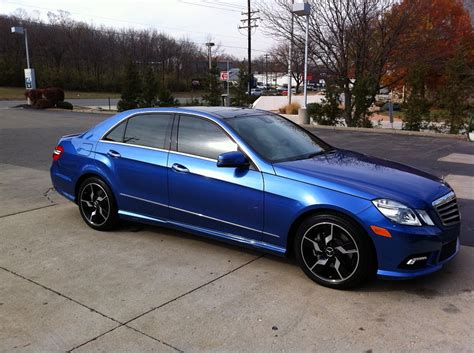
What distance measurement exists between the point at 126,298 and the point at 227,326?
3.10 ft

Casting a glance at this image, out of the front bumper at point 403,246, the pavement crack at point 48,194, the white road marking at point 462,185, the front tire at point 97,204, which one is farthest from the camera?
the white road marking at point 462,185

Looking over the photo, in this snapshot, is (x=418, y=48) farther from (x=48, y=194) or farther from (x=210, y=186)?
(x=210, y=186)

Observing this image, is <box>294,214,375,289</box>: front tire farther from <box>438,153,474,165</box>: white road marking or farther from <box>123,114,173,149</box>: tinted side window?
<box>438,153,474,165</box>: white road marking

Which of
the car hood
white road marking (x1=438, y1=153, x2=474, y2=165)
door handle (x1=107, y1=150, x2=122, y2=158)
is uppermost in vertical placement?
door handle (x1=107, y1=150, x2=122, y2=158)

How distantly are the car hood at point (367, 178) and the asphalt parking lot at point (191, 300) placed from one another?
79cm

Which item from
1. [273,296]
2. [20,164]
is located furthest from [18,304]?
[20,164]

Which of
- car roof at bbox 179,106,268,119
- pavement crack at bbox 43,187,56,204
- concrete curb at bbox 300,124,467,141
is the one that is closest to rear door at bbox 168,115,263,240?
car roof at bbox 179,106,268,119

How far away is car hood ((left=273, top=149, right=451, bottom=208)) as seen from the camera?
12.2ft

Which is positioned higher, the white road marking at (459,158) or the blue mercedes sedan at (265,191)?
the blue mercedes sedan at (265,191)

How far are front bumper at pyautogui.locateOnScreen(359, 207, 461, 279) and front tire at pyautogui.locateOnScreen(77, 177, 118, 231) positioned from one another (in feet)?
9.66

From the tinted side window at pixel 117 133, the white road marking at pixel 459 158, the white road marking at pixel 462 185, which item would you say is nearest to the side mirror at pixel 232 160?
the tinted side window at pixel 117 133

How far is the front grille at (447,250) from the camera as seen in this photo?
3.75 metres

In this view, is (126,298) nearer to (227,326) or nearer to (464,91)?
(227,326)

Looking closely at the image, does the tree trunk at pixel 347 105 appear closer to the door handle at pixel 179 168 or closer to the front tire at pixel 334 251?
the door handle at pixel 179 168
